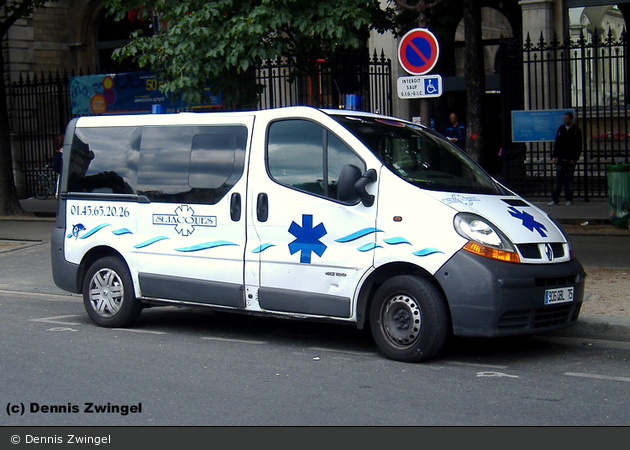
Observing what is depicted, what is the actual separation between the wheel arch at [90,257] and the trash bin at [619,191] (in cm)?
866

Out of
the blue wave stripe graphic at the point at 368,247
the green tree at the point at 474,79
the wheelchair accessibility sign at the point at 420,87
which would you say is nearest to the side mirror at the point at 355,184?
the blue wave stripe graphic at the point at 368,247

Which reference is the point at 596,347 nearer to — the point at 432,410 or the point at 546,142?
the point at 432,410

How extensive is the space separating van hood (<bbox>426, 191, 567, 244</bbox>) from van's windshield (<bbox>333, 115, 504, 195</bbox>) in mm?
Answer: 158

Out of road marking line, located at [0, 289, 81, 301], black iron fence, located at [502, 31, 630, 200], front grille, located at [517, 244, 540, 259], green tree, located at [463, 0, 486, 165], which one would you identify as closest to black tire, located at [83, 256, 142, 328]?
road marking line, located at [0, 289, 81, 301]

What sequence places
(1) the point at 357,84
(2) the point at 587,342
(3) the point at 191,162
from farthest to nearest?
(1) the point at 357,84
(3) the point at 191,162
(2) the point at 587,342

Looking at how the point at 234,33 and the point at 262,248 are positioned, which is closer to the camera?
the point at 262,248

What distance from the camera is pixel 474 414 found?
5152 millimetres

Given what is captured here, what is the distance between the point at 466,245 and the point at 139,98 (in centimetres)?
1723

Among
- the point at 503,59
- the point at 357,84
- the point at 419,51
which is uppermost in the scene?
the point at 503,59

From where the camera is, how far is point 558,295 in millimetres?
6500

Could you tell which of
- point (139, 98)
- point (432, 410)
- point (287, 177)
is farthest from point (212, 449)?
point (139, 98)

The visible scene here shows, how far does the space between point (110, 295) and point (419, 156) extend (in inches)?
128

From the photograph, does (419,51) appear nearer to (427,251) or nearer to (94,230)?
(427,251)

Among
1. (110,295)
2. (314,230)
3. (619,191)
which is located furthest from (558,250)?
(619,191)
